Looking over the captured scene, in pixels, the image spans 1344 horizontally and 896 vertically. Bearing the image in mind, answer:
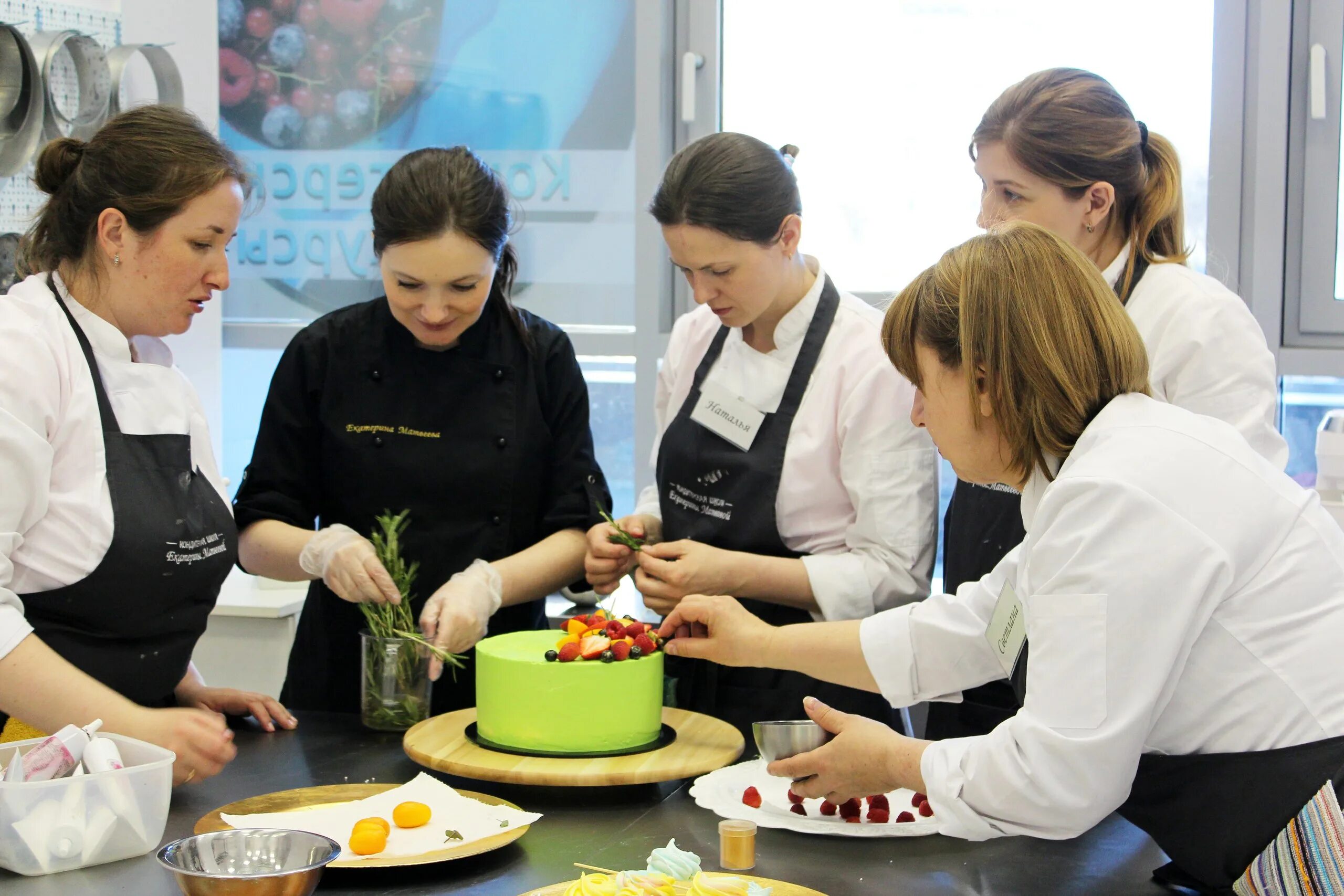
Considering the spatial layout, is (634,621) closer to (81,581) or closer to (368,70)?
(81,581)

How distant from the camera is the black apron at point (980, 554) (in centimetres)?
202

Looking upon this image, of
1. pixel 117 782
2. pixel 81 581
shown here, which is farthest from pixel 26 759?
pixel 81 581

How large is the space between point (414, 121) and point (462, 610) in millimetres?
2162

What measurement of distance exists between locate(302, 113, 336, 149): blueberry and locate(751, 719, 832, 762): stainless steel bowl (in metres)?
2.81

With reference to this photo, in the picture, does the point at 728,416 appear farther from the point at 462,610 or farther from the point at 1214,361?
the point at 1214,361

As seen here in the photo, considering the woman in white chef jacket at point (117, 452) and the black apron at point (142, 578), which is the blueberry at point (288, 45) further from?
the black apron at point (142, 578)

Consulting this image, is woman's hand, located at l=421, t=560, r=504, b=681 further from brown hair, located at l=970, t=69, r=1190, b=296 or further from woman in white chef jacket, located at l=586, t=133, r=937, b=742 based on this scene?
brown hair, located at l=970, t=69, r=1190, b=296

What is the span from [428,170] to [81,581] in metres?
0.86

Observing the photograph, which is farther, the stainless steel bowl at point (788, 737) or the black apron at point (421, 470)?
the black apron at point (421, 470)

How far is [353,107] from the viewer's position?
380 cm

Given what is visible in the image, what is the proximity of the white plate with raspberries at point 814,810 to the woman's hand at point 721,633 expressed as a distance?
0.25 metres

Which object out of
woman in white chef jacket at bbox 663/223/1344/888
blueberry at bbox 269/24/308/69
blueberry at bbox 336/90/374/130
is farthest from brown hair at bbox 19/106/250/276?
blueberry at bbox 269/24/308/69

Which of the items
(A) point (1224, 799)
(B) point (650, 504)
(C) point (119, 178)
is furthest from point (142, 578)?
(A) point (1224, 799)

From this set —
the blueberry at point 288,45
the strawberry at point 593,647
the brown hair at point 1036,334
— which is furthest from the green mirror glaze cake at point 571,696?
the blueberry at point 288,45
